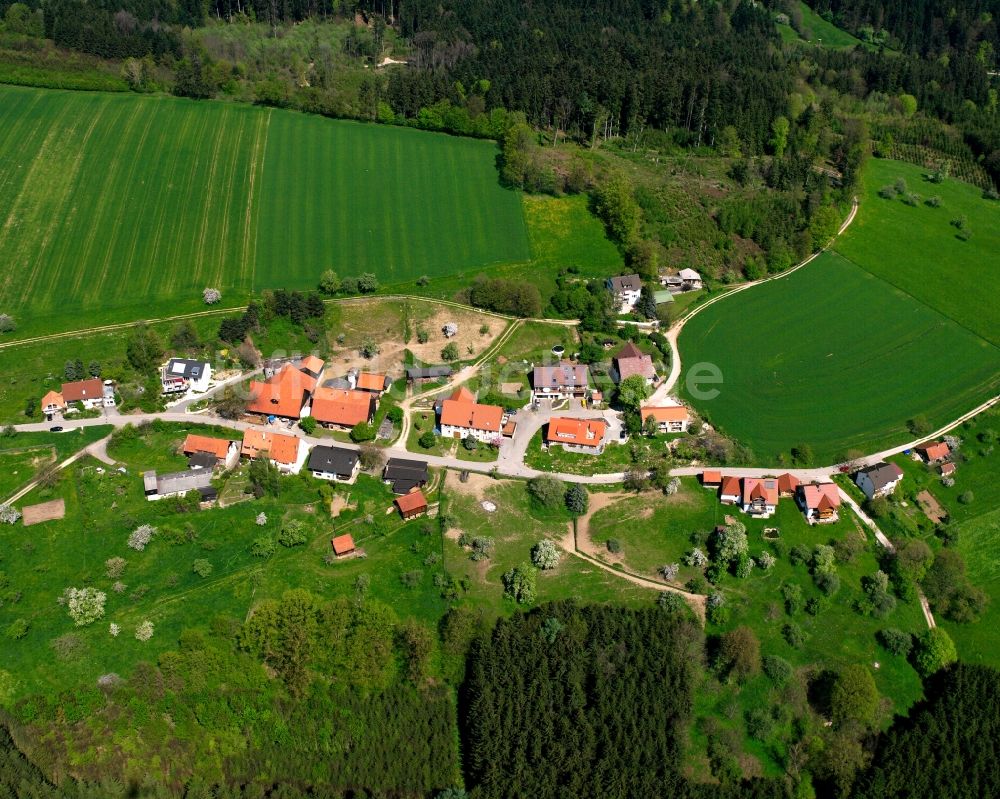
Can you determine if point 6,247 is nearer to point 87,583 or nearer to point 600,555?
point 87,583

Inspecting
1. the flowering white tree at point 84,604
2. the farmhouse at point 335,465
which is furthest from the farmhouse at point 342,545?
the flowering white tree at point 84,604

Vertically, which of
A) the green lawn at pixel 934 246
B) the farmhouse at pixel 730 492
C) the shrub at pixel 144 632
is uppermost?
the green lawn at pixel 934 246

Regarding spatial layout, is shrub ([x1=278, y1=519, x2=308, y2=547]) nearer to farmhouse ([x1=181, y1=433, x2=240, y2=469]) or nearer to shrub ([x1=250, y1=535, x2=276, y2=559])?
shrub ([x1=250, y1=535, x2=276, y2=559])

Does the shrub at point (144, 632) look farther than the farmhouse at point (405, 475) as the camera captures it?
No

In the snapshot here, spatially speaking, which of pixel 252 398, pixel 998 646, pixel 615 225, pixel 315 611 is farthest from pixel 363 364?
pixel 998 646

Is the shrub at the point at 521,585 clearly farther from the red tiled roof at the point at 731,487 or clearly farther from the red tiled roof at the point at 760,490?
the red tiled roof at the point at 760,490

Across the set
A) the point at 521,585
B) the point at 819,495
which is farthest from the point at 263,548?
the point at 819,495

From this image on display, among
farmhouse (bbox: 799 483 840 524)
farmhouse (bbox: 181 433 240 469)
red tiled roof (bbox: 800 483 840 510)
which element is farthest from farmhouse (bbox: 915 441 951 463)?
farmhouse (bbox: 181 433 240 469)
